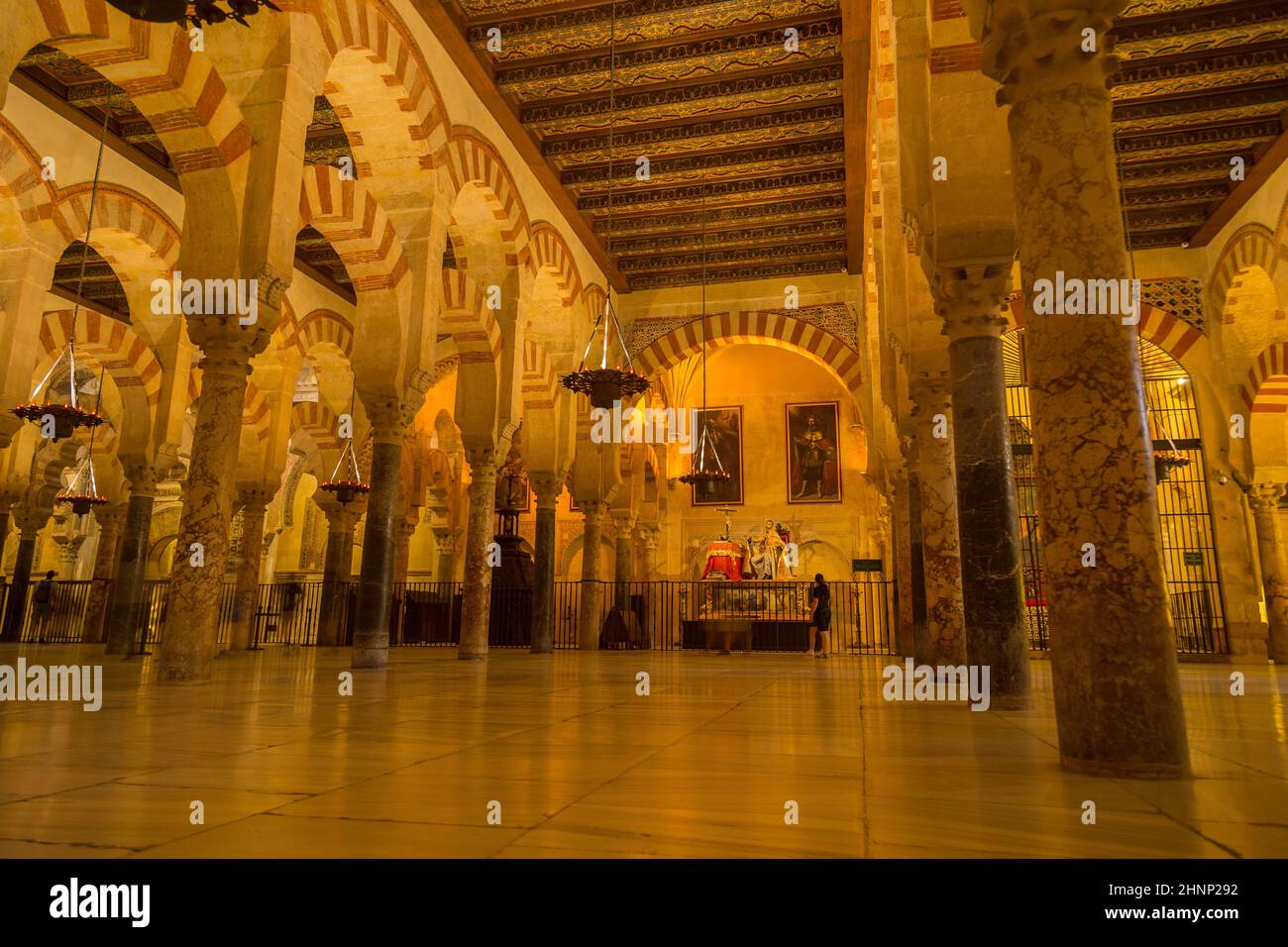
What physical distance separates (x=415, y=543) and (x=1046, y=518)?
703 inches

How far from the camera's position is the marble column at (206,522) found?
4992mm

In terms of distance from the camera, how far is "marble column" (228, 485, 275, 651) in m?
10.2

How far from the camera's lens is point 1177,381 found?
13.0 meters

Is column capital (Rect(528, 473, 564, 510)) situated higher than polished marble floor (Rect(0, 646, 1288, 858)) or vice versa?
column capital (Rect(528, 473, 564, 510))

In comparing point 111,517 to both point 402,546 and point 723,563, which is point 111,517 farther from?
point 723,563

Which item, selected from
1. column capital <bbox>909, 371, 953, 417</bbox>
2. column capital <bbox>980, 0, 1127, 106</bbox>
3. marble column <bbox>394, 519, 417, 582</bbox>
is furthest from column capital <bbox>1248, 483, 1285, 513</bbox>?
marble column <bbox>394, 519, 417, 582</bbox>

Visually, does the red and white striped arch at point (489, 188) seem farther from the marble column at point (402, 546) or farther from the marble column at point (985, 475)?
the marble column at point (402, 546)

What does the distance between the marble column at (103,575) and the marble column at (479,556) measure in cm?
702

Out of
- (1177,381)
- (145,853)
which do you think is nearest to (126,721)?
(145,853)

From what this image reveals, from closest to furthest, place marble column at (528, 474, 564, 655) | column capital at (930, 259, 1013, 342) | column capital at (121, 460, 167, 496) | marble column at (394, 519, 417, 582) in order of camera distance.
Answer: column capital at (930, 259, 1013, 342) < column capital at (121, 460, 167, 496) < marble column at (528, 474, 564, 655) < marble column at (394, 519, 417, 582)

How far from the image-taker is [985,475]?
4.41m

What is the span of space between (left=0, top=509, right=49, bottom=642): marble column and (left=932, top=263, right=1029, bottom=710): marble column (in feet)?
41.5

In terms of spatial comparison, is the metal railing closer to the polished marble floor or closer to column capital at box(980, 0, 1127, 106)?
the polished marble floor

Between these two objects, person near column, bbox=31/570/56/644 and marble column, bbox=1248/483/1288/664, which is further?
person near column, bbox=31/570/56/644
